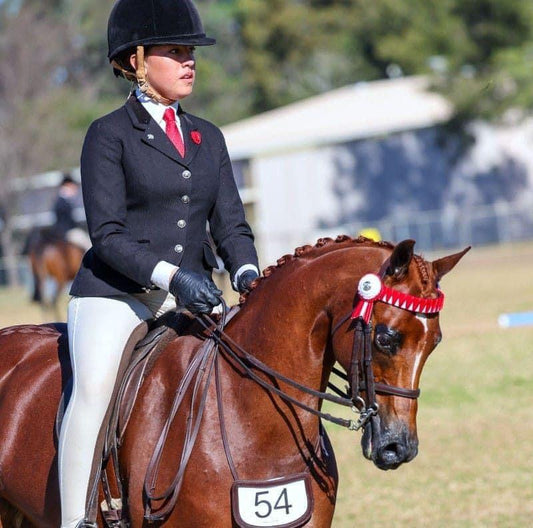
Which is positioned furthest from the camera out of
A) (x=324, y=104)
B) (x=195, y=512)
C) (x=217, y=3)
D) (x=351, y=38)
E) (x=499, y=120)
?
(x=217, y=3)

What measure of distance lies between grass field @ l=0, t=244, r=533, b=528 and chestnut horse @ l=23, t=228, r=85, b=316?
814cm

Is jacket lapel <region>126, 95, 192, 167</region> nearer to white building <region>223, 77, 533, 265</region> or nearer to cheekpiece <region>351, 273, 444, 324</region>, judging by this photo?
cheekpiece <region>351, 273, 444, 324</region>

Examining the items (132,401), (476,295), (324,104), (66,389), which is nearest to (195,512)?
(132,401)

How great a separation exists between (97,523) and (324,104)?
47.1 metres

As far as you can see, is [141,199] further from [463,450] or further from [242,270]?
[463,450]

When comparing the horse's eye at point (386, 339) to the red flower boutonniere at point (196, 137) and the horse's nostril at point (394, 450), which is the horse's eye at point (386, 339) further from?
the red flower boutonniere at point (196, 137)

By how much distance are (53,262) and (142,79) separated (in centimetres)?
1812

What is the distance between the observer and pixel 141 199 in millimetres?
4645

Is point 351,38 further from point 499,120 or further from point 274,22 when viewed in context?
point 499,120

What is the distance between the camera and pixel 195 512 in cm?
434

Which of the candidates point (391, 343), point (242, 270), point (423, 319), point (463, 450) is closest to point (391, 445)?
point (391, 343)

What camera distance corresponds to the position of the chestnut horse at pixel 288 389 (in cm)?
407

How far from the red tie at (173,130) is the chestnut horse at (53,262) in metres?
17.5

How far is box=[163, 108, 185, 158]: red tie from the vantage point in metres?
4.78
